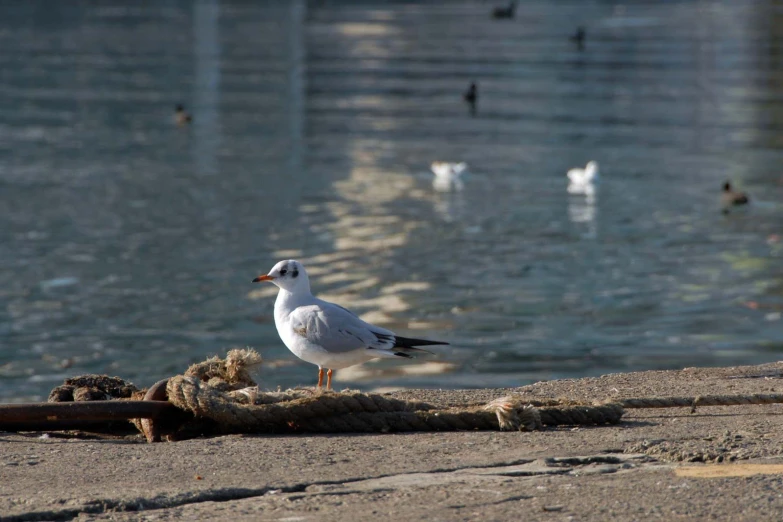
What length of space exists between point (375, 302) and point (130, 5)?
208 feet

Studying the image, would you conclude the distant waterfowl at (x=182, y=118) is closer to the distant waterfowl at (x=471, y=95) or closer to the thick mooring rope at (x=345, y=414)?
the distant waterfowl at (x=471, y=95)

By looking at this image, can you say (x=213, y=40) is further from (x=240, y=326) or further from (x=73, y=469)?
(x=73, y=469)

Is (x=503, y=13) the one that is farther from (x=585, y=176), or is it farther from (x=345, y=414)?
(x=345, y=414)

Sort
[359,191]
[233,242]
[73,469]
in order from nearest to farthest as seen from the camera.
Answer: [73,469], [233,242], [359,191]

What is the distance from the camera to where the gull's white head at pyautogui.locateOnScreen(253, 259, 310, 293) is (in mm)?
6133

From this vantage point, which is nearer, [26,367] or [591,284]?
[26,367]

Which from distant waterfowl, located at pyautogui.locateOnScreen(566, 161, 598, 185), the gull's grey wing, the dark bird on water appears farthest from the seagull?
the dark bird on water

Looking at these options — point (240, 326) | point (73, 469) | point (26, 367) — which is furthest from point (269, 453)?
point (240, 326)

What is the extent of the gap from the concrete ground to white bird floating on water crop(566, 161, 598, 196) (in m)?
12.8

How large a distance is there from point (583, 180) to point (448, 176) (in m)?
2.20

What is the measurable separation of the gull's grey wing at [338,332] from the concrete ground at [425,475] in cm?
60

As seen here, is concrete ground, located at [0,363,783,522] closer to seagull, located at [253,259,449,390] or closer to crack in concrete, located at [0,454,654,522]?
crack in concrete, located at [0,454,654,522]

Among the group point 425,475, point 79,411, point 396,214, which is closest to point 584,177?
point 396,214

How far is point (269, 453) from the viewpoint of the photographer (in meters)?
5.12
